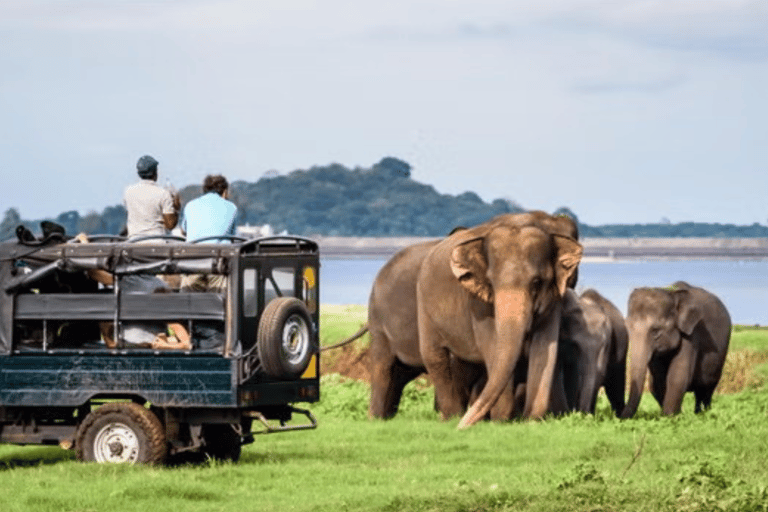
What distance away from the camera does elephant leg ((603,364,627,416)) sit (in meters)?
32.3

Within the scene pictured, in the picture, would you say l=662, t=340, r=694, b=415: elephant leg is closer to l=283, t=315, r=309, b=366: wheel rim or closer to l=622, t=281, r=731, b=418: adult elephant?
l=622, t=281, r=731, b=418: adult elephant

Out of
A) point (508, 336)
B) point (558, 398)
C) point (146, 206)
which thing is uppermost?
point (146, 206)

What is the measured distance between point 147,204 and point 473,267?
6048 mm

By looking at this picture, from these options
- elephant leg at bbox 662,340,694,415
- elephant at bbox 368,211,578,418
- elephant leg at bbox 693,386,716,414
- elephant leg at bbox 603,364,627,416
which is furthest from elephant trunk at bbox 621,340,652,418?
elephant at bbox 368,211,578,418

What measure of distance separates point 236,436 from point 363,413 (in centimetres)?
958

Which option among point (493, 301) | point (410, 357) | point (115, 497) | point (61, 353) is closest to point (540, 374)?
point (493, 301)

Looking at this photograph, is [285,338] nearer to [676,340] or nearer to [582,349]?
[582,349]

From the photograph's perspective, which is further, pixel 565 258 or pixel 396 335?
pixel 396 335

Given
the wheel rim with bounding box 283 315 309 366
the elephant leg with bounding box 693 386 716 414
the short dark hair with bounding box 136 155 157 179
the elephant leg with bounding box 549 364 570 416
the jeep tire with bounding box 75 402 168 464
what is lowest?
the elephant leg with bounding box 693 386 716 414

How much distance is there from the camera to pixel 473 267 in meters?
25.0

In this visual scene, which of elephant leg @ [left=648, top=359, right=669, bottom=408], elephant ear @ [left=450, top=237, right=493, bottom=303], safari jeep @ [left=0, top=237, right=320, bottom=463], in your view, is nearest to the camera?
safari jeep @ [left=0, top=237, right=320, bottom=463]

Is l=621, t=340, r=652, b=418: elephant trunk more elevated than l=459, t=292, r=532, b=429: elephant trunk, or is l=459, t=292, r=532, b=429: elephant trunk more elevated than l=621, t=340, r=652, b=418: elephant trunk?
l=459, t=292, r=532, b=429: elephant trunk

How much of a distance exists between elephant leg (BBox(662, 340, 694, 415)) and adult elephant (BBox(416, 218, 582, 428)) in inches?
278

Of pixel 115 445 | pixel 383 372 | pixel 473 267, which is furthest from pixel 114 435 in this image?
pixel 383 372
